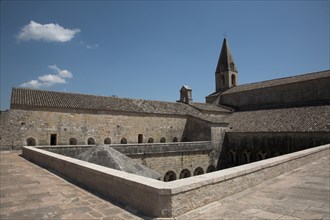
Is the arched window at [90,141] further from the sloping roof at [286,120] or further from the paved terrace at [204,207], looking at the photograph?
the sloping roof at [286,120]

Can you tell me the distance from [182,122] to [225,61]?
56.0 ft

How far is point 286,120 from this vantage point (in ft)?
74.4

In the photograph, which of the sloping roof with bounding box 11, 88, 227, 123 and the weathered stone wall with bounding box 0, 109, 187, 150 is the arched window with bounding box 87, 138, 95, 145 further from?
the sloping roof with bounding box 11, 88, 227, 123

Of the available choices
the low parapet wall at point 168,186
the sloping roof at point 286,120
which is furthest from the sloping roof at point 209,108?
the low parapet wall at point 168,186

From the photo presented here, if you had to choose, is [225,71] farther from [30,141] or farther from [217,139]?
[30,141]

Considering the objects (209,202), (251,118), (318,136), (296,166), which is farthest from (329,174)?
(251,118)

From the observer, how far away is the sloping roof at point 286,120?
19972 mm

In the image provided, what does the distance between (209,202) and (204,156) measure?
18.1 metres

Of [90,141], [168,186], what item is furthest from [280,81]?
[168,186]

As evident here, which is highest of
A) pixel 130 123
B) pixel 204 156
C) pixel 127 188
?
pixel 130 123

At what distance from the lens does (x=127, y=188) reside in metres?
4.63

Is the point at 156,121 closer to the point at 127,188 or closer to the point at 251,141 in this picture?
the point at 251,141

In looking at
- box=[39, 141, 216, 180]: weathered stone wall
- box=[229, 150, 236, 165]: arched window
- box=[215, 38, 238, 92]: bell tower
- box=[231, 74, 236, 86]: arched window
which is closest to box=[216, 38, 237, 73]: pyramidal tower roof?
box=[215, 38, 238, 92]: bell tower

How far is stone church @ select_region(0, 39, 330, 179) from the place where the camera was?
1858 cm
